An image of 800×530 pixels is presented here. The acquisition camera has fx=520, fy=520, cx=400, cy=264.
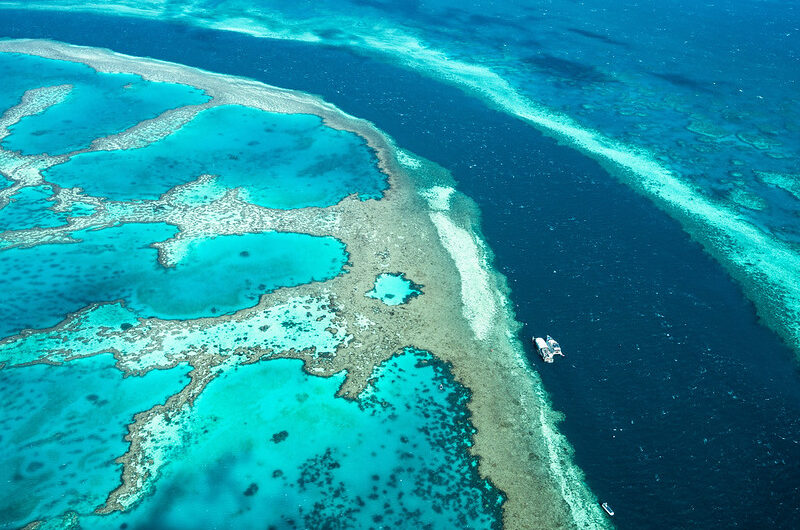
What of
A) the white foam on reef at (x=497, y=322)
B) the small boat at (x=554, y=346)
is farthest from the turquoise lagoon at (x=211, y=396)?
the small boat at (x=554, y=346)

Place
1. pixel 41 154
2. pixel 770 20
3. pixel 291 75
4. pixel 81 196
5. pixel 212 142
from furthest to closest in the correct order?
pixel 770 20 → pixel 291 75 → pixel 212 142 → pixel 41 154 → pixel 81 196

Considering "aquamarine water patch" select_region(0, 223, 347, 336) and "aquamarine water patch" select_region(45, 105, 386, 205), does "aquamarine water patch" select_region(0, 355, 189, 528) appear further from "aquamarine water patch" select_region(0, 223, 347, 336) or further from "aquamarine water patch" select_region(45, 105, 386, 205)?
"aquamarine water patch" select_region(45, 105, 386, 205)

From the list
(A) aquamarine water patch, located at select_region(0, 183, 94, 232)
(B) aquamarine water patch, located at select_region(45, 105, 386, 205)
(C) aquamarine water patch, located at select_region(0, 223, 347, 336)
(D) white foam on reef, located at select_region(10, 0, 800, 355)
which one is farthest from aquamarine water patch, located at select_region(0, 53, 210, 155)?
(D) white foam on reef, located at select_region(10, 0, 800, 355)

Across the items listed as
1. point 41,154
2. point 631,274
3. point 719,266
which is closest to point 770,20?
point 719,266

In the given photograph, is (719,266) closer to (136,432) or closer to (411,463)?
(411,463)

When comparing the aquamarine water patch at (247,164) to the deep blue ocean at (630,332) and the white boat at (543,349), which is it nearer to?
the deep blue ocean at (630,332)

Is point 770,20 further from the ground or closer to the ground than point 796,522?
further from the ground
